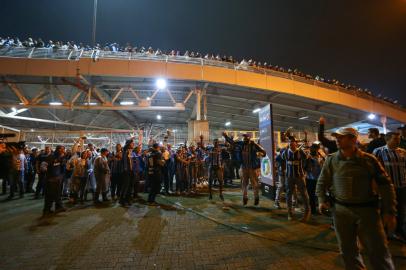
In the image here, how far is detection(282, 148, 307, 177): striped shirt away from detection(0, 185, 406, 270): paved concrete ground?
118 centimetres

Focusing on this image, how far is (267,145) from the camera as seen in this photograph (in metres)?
7.66

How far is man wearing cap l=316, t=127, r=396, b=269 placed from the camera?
2.45 m

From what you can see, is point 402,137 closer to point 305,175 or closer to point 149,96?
point 305,175

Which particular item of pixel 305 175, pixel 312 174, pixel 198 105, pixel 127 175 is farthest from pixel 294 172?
pixel 198 105

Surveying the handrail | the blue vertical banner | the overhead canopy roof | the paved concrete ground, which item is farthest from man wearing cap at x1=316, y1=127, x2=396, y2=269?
the handrail

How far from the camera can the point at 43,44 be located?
15586 mm

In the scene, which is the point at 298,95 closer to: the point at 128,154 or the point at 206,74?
the point at 206,74

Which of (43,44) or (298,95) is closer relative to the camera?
(43,44)

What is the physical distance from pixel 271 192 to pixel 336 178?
5276 millimetres

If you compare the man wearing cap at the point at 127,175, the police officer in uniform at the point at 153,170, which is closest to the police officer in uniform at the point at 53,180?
the man wearing cap at the point at 127,175

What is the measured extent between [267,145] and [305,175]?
4.97 ft

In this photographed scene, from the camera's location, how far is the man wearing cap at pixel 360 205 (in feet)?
→ 8.04

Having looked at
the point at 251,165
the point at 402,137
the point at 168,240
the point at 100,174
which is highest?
the point at 402,137

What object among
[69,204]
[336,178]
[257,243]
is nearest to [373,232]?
[336,178]
